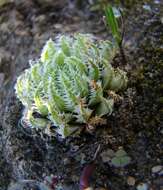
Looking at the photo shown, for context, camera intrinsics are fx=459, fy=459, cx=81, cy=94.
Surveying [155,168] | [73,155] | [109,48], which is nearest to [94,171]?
[73,155]

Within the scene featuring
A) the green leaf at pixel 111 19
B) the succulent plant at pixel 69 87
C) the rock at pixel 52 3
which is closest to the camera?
the succulent plant at pixel 69 87

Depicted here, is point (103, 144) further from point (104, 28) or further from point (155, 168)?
point (104, 28)

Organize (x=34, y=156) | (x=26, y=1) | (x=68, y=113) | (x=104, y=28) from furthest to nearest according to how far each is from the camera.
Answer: (x=26, y=1), (x=104, y=28), (x=34, y=156), (x=68, y=113)

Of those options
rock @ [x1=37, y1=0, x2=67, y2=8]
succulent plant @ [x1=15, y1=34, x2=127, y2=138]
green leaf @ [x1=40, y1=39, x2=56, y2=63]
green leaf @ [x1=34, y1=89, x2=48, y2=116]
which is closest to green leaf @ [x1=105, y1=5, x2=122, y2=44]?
succulent plant @ [x1=15, y1=34, x2=127, y2=138]

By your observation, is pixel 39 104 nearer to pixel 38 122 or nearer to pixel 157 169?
pixel 38 122

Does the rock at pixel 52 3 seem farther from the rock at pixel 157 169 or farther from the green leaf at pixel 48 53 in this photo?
the rock at pixel 157 169

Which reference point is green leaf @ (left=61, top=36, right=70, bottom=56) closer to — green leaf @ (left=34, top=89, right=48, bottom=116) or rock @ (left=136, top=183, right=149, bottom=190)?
green leaf @ (left=34, top=89, right=48, bottom=116)

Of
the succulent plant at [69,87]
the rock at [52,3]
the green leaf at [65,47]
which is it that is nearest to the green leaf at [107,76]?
the succulent plant at [69,87]

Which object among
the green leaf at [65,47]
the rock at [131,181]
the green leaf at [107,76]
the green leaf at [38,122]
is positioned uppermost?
the green leaf at [65,47]
